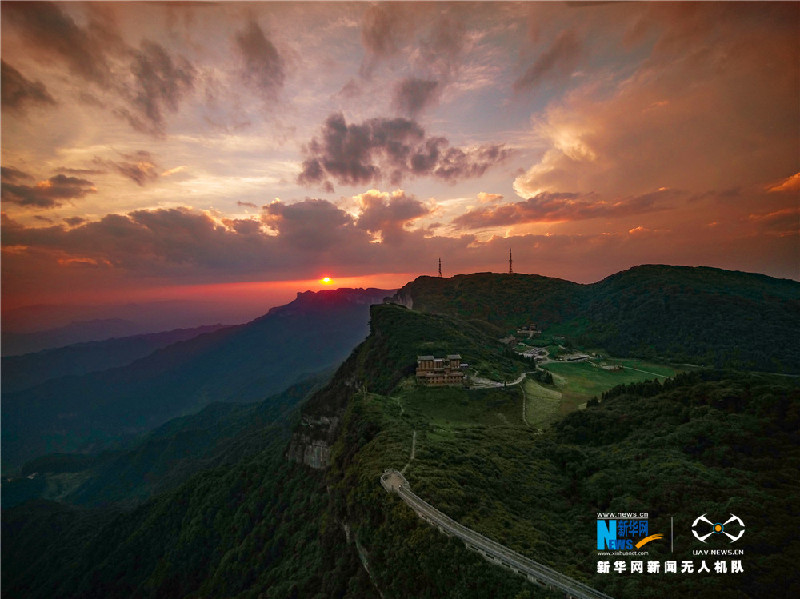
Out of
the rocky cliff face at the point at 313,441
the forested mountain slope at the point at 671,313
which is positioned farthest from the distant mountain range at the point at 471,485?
the forested mountain slope at the point at 671,313

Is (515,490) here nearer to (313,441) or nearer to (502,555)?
(502,555)

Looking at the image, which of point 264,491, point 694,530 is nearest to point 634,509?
point 694,530

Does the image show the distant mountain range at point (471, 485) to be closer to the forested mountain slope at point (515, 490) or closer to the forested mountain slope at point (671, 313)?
the forested mountain slope at point (515, 490)

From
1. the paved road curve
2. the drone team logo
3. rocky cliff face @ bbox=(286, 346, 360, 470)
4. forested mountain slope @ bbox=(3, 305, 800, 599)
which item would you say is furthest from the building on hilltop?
the drone team logo

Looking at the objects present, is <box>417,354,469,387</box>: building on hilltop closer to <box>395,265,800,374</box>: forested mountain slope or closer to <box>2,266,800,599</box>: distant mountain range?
<box>2,266,800,599</box>: distant mountain range

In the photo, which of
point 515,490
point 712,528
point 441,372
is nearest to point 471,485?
point 515,490
